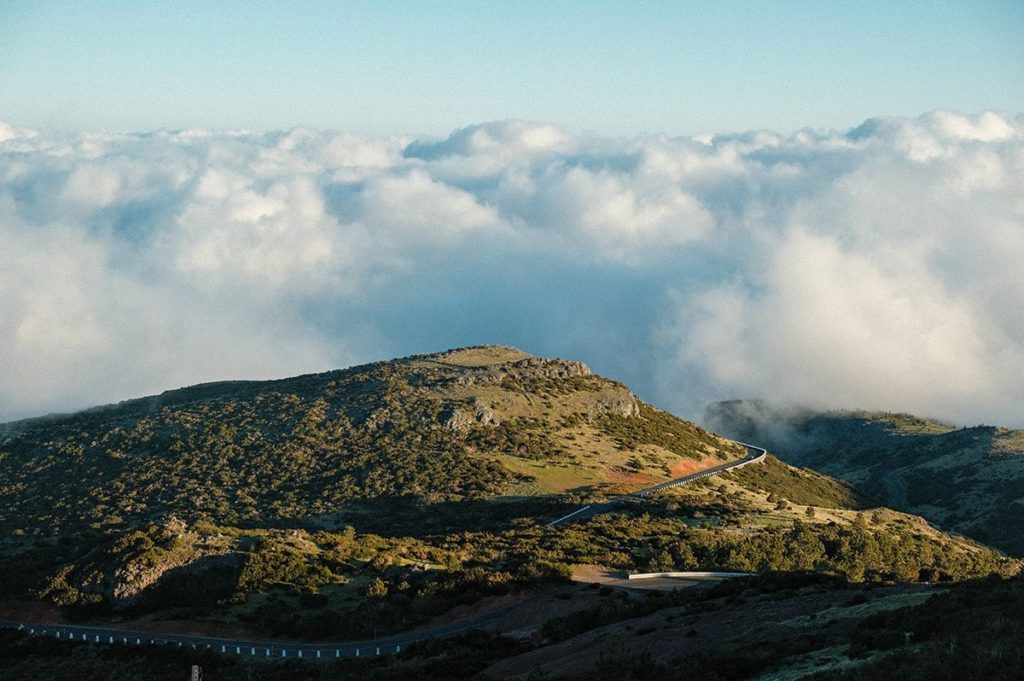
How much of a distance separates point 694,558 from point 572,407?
174 feet

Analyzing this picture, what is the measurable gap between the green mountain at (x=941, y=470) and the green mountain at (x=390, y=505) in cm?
1260

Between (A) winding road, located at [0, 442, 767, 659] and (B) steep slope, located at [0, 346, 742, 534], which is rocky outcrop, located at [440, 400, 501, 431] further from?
(A) winding road, located at [0, 442, 767, 659]

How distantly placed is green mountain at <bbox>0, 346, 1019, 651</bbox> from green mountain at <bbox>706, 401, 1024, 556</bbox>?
12604 mm

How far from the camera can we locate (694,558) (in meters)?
65.6

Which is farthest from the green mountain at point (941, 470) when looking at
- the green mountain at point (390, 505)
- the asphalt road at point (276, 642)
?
the asphalt road at point (276, 642)

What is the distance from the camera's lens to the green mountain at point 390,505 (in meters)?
53.7

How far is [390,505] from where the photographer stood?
9062cm

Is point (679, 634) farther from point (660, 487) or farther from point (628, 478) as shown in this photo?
point (628, 478)

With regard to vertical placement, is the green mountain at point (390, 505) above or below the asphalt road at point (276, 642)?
above

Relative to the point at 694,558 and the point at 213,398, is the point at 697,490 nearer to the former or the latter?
the point at 694,558

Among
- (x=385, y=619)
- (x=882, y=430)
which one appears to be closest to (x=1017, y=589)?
(x=385, y=619)

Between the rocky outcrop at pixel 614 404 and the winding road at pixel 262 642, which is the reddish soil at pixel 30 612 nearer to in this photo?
the winding road at pixel 262 642

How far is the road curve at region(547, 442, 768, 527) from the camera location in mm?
82812

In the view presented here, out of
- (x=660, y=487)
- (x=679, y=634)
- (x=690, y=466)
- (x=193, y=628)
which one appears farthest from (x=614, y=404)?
(x=679, y=634)
